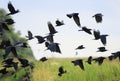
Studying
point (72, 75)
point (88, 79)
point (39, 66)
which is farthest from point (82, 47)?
point (39, 66)

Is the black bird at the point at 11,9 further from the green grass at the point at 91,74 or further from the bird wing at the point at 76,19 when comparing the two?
the green grass at the point at 91,74

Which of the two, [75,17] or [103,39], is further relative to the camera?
[103,39]

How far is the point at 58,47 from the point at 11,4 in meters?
1.34

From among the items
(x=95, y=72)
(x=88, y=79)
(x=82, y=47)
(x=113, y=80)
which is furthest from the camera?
(x=95, y=72)

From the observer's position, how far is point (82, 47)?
6.88 m

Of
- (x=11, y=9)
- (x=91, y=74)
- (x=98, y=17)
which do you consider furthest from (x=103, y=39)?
(x=91, y=74)

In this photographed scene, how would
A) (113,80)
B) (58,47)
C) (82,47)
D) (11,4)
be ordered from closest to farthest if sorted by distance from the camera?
(58,47) < (11,4) < (82,47) < (113,80)

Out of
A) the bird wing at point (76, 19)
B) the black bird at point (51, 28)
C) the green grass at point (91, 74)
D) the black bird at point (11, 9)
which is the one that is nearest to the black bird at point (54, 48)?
the black bird at point (51, 28)

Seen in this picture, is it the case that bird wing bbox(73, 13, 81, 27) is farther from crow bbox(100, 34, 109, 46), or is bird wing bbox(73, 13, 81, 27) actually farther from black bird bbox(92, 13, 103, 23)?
crow bbox(100, 34, 109, 46)

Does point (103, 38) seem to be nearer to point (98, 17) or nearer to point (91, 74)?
point (98, 17)

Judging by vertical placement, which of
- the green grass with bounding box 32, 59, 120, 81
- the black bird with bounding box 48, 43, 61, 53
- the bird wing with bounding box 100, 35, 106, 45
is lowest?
the green grass with bounding box 32, 59, 120, 81

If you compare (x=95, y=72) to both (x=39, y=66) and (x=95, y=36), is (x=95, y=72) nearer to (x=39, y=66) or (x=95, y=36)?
(x=39, y=66)

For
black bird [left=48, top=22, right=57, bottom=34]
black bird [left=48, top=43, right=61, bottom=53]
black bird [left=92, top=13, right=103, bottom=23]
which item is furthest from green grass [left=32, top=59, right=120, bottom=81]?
black bird [left=48, top=43, right=61, bottom=53]

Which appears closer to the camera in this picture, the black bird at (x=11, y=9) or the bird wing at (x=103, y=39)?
the black bird at (x=11, y=9)
